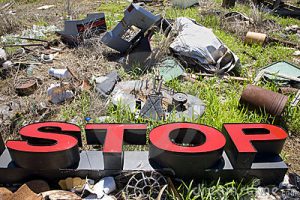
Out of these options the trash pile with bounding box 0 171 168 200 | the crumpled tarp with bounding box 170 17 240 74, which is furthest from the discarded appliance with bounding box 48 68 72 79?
the trash pile with bounding box 0 171 168 200

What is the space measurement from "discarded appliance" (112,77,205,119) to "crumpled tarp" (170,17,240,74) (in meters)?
1.07

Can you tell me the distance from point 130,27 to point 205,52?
149 cm

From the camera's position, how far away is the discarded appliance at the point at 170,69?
14.2 feet

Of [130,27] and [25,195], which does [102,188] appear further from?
[130,27]

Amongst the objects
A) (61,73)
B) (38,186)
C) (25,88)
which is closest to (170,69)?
(61,73)

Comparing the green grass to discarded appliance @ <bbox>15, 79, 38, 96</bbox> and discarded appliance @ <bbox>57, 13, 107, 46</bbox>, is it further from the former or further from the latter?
discarded appliance @ <bbox>57, 13, 107, 46</bbox>

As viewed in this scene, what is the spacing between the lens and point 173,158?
91.6 inches

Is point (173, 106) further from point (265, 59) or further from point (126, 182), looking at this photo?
point (265, 59)

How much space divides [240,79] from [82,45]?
3.09 metres

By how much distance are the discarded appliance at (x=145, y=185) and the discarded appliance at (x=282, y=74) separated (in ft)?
8.47

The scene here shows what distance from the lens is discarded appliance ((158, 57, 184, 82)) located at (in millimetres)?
4318

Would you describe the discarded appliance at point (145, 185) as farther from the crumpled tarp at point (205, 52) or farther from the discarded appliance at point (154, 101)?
the crumpled tarp at point (205, 52)

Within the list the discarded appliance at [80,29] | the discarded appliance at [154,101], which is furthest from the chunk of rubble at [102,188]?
the discarded appliance at [80,29]

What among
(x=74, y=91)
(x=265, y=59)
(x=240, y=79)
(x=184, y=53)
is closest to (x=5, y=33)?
(x=74, y=91)
